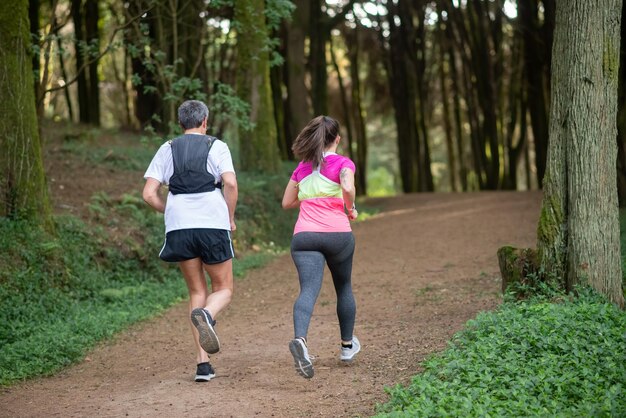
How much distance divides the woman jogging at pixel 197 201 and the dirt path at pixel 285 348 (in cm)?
61

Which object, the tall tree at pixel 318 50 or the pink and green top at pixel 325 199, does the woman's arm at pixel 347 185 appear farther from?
the tall tree at pixel 318 50

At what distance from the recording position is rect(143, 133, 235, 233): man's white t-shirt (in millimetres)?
6480

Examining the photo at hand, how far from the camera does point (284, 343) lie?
8195 millimetres

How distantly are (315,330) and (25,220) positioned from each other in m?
4.26

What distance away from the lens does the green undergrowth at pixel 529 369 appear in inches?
204

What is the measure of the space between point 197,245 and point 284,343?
6.83 feet

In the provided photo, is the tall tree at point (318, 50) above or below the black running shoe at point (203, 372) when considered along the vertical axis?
above

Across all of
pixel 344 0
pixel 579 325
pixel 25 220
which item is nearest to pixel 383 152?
pixel 344 0

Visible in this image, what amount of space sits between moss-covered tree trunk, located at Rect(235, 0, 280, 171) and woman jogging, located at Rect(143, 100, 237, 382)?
10110 mm

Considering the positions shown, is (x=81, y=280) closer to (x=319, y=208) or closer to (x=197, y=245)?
(x=197, y=245)

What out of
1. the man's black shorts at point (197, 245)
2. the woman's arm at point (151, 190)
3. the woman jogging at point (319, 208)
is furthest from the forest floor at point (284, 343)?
the woman's arm at point (151, 190)

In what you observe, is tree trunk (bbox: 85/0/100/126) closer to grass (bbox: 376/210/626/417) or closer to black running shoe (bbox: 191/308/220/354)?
black running shoe (bbox: 191/308/220/354)

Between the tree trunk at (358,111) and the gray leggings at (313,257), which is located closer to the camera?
the gray leggings at (313,257)

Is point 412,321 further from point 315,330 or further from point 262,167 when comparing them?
point 262,167
